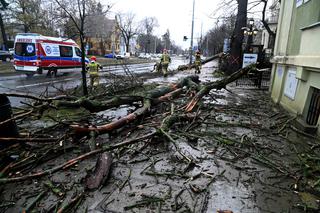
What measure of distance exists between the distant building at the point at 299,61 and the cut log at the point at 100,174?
473 cm

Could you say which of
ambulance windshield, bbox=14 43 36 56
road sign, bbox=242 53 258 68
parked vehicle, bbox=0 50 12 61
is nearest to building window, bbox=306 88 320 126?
road sign, bbox=242 53 258 68

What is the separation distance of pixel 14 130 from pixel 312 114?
673 cm

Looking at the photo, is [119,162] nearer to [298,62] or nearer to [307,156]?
[307,156]

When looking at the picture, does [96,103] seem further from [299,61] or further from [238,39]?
[238,39]

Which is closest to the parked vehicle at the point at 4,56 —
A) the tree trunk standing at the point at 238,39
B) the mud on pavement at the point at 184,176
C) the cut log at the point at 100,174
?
the tree trunk standing at the point at 238,39

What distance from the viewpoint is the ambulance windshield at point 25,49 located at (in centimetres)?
1559

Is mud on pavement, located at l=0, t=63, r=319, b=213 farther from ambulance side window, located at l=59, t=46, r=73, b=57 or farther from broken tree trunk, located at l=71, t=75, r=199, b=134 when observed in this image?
ambulance side window, located at l=59, t=46, r=73, b=57

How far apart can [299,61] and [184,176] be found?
5247 millimetres

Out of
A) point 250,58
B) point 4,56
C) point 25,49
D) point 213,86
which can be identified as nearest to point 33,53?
point 25,49

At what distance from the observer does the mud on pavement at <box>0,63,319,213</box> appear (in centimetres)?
271

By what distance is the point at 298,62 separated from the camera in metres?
6.28

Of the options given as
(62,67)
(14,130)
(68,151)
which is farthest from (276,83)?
(62,67)

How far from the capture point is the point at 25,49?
15664 mm

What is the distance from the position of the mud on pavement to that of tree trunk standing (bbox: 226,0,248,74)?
527 inches
